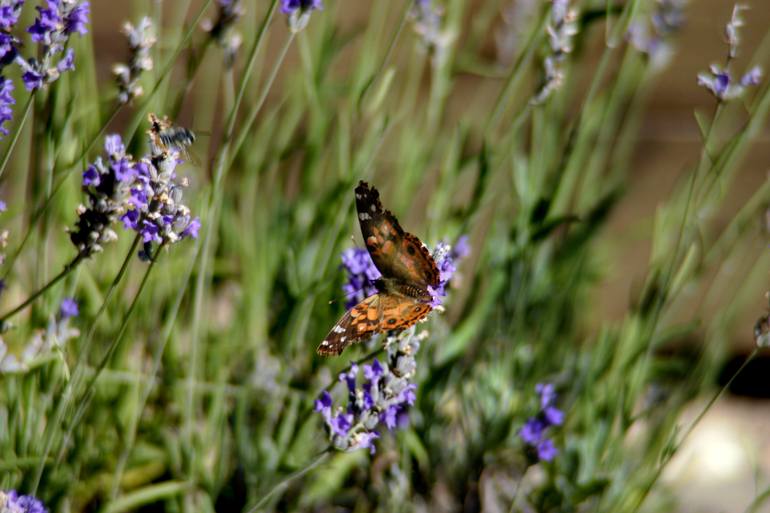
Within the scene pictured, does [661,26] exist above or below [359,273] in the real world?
above

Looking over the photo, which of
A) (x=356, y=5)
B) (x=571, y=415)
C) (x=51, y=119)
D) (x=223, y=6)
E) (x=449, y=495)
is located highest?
(x=356, y=5)

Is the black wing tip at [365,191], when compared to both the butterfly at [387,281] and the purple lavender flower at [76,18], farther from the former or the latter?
the purple lavender flower at [76,18]

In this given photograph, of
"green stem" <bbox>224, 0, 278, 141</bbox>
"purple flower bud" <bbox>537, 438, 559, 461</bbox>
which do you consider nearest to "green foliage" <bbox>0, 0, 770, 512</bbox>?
"purple flower bud" <bbox>537, 438, 559, 461</bbox>

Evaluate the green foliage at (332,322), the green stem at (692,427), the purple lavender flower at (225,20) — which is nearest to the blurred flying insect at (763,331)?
the green stem at (692,427)

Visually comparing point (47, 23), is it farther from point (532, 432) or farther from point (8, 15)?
point (532, 432)

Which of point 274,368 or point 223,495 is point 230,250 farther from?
point 223,495

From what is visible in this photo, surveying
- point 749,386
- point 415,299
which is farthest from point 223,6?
point 749,386

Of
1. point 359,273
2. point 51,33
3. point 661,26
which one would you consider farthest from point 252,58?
point 661,26
